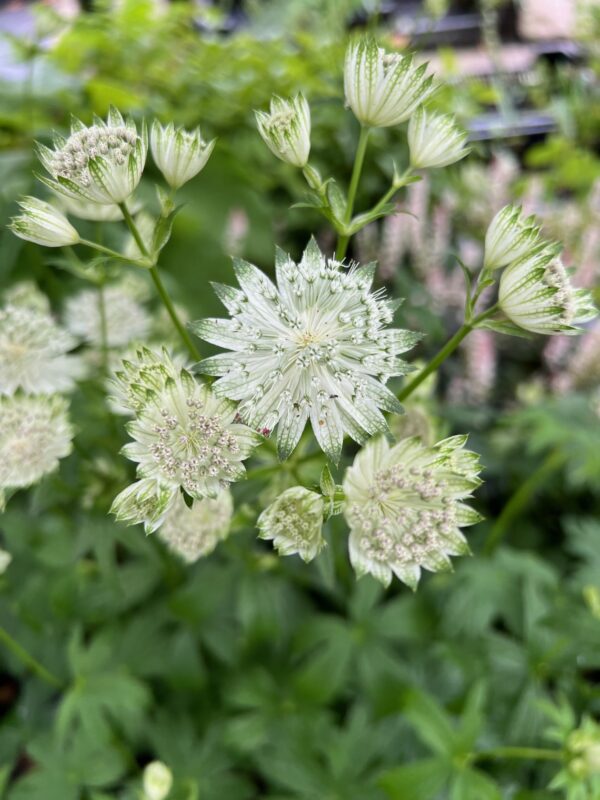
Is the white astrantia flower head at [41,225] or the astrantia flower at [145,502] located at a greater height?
the white astrantia flower head at [41,225]

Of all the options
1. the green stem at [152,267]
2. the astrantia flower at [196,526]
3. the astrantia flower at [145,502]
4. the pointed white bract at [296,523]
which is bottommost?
the astrantia flower at [196,526]

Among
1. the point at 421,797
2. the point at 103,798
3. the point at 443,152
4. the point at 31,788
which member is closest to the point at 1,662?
the point at 31,788

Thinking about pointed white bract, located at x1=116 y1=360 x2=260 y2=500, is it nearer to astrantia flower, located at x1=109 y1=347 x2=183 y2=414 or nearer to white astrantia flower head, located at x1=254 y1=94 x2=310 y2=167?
astrantia flower, located at x1=109 y1=347 x2=183 y2=414

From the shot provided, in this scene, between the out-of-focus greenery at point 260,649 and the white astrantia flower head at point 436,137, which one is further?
the out-of-focus greenery at point 260,649

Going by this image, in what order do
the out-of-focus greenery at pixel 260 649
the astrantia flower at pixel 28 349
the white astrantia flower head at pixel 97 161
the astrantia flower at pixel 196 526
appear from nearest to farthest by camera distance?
the white astrantia flower head at pixel 97 161 < the astrantia flower at pixel 196 526 < the astrantia flower at pixel 28 349 < the out-of-focus greenery at pixel 260 649

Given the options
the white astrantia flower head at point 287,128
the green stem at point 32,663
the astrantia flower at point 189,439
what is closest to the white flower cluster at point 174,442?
the astrantia flower at point 189,439

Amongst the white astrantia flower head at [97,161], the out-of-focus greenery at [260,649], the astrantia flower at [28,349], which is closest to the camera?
the white astrantia flower head at [97,161]

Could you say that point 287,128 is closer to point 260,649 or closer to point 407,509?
point 407,509

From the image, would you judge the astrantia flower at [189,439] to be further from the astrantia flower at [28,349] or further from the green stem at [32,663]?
the green stem at [32,663]

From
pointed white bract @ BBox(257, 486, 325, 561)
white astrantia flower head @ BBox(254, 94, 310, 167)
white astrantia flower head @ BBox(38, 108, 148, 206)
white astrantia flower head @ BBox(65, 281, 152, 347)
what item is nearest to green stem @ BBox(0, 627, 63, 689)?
white astrantia flower head @ BBox(65, 281, 152, 347)
